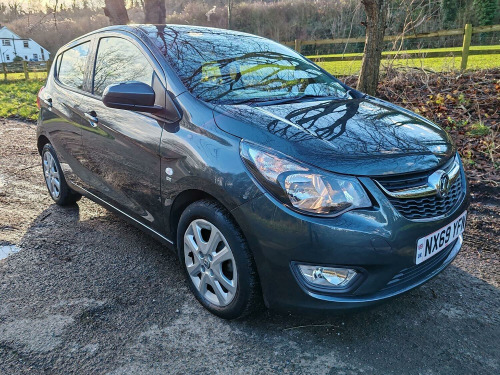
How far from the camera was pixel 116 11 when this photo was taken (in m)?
12.7

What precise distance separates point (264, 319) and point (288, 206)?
0.85 meters

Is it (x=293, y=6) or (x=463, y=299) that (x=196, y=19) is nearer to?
(x=293, y=6)

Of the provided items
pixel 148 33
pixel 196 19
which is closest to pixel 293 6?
pixel 196 19

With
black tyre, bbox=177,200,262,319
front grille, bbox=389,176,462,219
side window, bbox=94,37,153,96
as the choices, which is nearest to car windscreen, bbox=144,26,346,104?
side window, bbox=94,37,153,96

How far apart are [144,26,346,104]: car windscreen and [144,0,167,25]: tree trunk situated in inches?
404

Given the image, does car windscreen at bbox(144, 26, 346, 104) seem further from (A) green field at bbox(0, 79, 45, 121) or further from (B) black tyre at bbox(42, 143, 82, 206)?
(A) green field at bbox(0, 79, 45, 121)

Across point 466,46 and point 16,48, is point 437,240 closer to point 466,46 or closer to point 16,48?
point 466,46

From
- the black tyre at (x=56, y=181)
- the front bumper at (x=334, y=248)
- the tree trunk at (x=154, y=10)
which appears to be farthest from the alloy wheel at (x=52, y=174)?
the tree trunk at (x=154, y=10)

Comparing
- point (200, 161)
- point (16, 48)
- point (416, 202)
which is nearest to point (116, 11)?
point (200, 161)

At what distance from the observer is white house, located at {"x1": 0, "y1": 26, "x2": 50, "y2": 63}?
226 ft

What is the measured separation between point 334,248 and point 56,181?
128 inches

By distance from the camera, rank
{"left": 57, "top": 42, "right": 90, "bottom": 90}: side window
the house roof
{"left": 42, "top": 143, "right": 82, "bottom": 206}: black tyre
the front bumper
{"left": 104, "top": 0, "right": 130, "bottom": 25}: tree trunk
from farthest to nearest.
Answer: the house roof < {"left": 104, "top": 0, "right": 130, "bottom": 25}: tree trunk < {"left": 42, "top": 143, "right": 82, "bottom": 206}: black tyre < {"left": 57, "top": 42, "right": 90, "bottom": 90}: side window < the front bumper

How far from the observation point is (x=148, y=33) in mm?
3070

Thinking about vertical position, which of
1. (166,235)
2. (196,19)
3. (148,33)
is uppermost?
(196,19)
